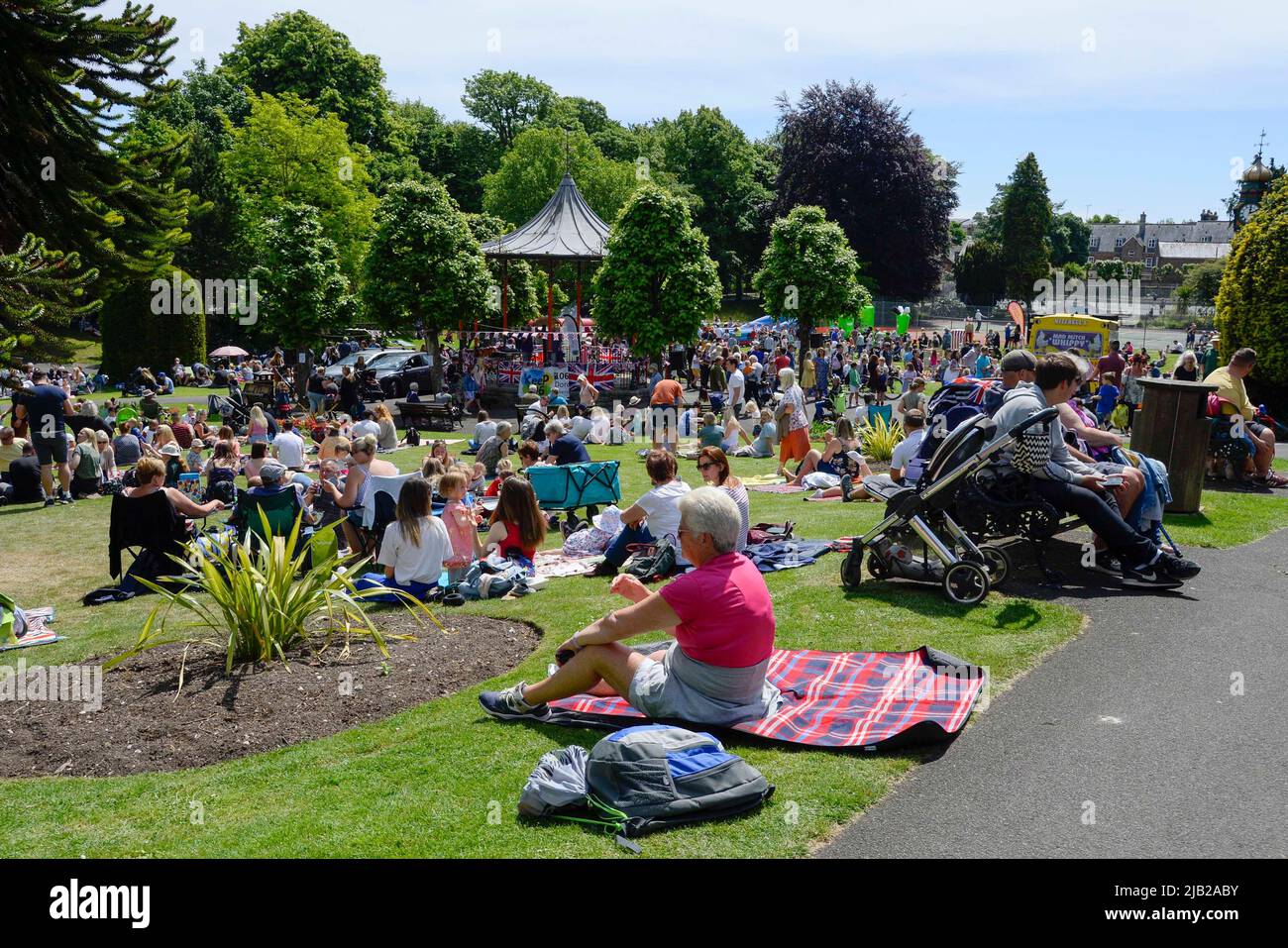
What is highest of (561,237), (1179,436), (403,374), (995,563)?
(561,237)

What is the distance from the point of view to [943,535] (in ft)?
26.1

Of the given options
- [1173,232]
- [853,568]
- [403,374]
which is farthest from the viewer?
[1173,232]

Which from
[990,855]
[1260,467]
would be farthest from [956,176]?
[990,855]

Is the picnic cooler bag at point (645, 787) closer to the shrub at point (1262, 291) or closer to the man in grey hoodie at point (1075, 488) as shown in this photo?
the man in grey hoodie at point (1075, 488)

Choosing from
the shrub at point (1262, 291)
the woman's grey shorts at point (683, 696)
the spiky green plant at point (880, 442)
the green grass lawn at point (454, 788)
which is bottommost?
the green grass lawn at point (454, 788)

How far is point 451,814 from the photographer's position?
470cm

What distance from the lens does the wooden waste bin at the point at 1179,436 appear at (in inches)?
410

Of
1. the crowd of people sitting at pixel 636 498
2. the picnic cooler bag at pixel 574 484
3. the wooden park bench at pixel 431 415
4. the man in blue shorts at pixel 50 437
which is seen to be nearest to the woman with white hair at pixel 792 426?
the crowd of people sitting at pixel 636 498

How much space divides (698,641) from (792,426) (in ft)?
39.6

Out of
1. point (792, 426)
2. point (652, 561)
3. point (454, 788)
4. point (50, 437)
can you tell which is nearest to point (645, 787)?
point (454, 788)

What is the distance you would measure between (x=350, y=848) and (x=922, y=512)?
199 inches

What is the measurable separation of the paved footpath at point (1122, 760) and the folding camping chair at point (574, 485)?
6.73 meters

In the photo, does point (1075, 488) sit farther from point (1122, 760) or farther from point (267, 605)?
point (267, 605)

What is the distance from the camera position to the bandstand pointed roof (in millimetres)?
32156
